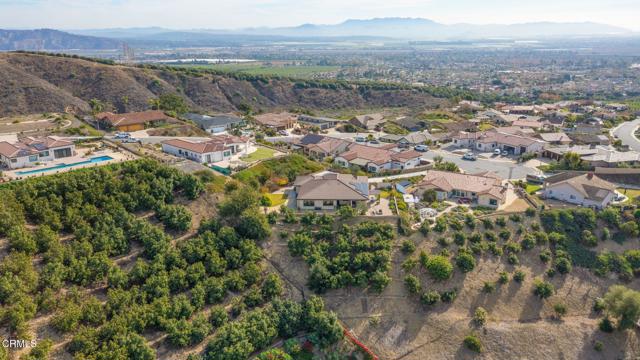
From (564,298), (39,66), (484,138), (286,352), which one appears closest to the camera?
(286,352)

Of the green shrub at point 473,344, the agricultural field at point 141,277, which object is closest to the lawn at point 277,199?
the agricultural field at point 141,277

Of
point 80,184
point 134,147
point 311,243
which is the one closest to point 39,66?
point 134,147

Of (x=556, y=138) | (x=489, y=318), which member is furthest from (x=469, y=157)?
(x=489, y=318)

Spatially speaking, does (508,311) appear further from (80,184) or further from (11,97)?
(11,97)

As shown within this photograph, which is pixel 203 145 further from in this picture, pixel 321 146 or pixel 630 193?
pixel 630 193

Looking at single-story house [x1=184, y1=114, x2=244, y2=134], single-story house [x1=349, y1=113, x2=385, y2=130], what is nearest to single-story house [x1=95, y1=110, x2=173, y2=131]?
single-story house [x1=184, y1=114, x2=244, y2=134]

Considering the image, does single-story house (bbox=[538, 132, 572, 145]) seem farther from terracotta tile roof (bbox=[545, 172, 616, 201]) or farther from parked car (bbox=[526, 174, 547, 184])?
terracotta tile roof (bbox=[545, 172, 616, 201])
